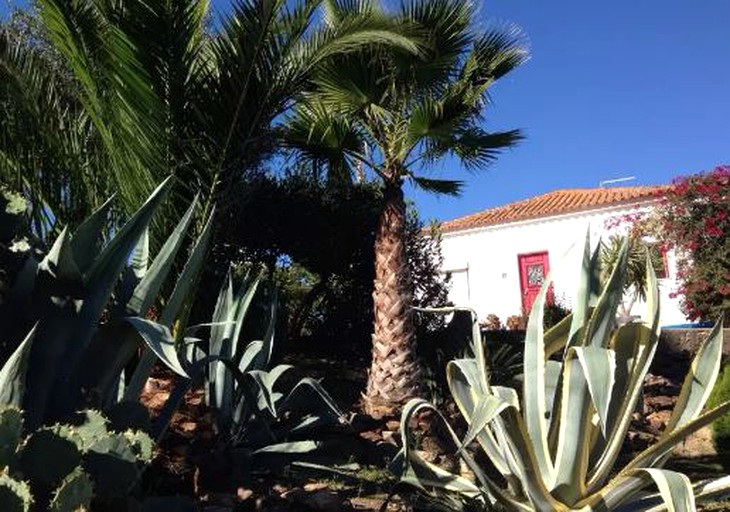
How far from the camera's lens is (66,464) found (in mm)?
2434

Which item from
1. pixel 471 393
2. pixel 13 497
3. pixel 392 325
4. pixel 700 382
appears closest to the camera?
pixel 13 497

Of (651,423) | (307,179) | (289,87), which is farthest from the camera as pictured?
(307,179)

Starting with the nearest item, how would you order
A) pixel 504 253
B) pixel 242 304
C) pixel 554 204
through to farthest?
pixel 242 304 < pixel 504 253 < pixel 554 204

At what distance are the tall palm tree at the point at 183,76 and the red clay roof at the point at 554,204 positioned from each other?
1346 centimetres

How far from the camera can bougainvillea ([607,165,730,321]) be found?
12.4 meters

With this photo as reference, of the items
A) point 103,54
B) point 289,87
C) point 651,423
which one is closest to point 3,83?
point 103,54

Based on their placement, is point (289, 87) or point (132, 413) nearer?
point (132, 413)

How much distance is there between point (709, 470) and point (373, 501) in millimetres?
3219

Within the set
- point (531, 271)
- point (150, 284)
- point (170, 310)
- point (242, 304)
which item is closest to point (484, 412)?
point (170, 310)

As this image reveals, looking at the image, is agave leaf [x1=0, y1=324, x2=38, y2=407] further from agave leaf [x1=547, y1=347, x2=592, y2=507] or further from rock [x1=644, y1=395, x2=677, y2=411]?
rock [x1=644, y1=395, x2=677, y2=411]

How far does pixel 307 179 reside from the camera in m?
9.54

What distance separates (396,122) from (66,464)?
583 centimetres

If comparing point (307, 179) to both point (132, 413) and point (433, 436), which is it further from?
point (132, 413)

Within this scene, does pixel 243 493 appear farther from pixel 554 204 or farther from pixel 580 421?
pixel 554 204
